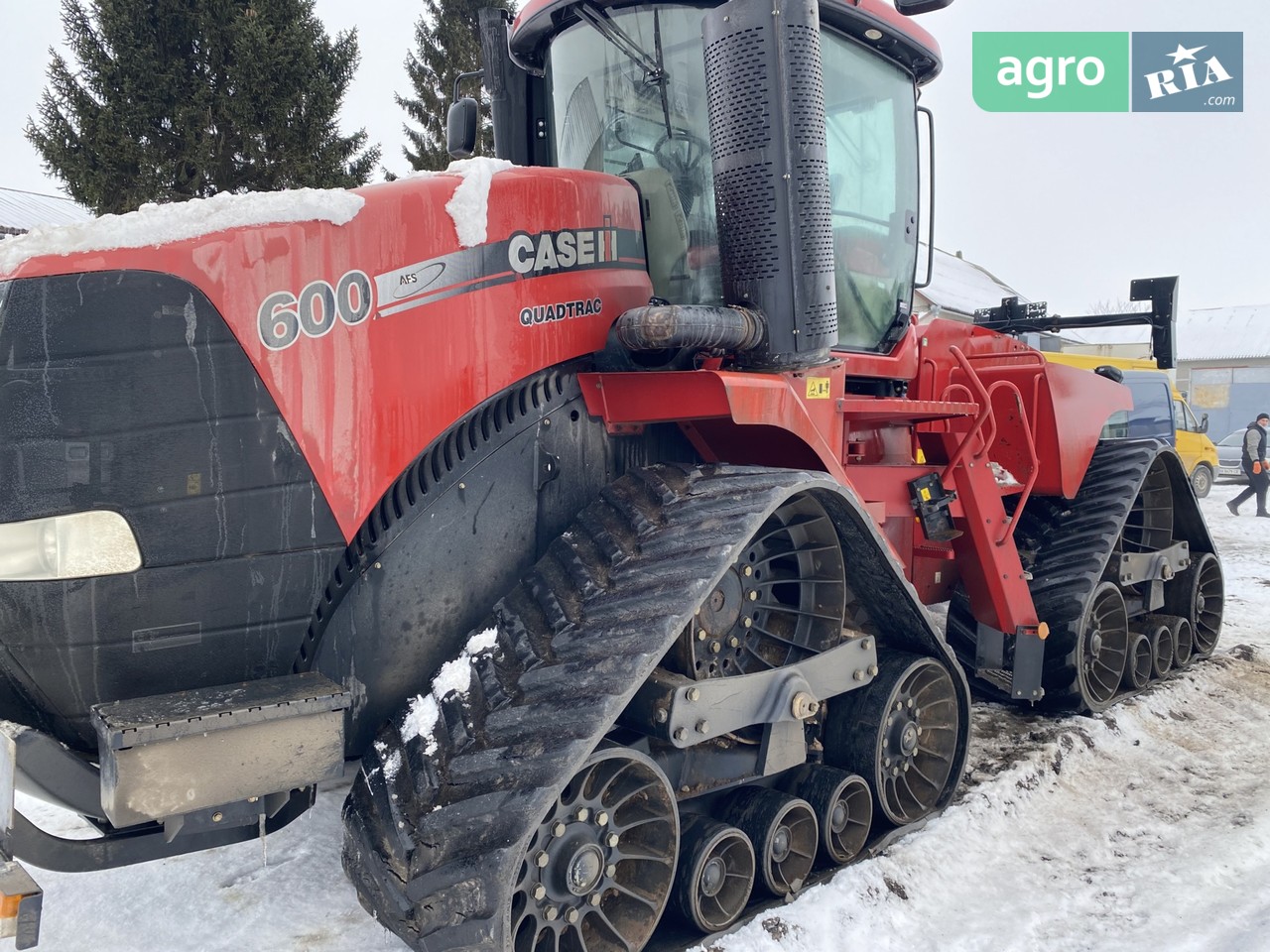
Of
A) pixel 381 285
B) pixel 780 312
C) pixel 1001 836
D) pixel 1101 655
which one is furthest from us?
pixel 1101 655

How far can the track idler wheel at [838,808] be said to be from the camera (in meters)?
3.23

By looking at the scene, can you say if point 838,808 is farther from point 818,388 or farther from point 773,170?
point 773,170

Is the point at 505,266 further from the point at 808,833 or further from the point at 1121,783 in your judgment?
the point at 1121,783

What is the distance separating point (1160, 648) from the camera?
232 inches

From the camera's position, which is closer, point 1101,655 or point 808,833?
point 808,833

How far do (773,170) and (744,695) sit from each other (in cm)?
153

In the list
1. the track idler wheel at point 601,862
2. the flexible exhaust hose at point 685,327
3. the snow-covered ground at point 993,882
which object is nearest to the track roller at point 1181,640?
the snow-covered ground at point 993,882

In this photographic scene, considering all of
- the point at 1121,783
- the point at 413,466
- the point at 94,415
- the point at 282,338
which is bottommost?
the point at 1121,783

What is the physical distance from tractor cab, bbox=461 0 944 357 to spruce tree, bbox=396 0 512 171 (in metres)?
16.7

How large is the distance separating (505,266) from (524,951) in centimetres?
175

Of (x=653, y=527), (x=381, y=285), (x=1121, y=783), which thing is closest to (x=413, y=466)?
(x=381, y=285)

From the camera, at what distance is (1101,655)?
212 inches

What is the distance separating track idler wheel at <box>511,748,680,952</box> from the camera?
7.91ft

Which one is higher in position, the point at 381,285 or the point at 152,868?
the point at 381,285
